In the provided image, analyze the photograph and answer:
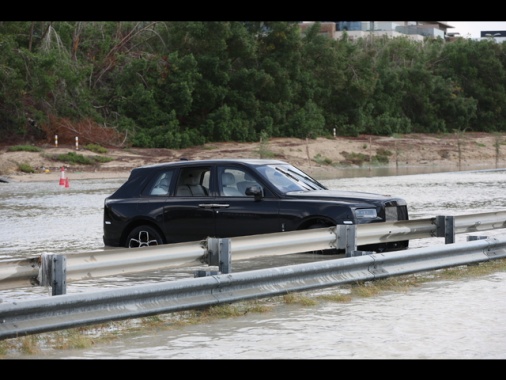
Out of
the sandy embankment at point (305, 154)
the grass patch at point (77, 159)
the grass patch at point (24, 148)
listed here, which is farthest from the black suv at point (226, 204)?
the grass patch at point (24, 148)

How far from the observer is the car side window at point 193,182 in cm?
1547

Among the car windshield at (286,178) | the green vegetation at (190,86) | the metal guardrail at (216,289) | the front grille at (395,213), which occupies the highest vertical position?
the green vegetation at (190,86)

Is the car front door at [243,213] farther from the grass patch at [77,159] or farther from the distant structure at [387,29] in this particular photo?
the distant structure at [387,29]

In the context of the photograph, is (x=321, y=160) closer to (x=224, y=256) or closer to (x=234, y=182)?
(x=234, y=182)

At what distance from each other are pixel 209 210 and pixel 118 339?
5.89m

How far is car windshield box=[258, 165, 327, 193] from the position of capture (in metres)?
15.3

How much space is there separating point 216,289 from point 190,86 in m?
53.4

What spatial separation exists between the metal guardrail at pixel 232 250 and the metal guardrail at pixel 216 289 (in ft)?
2.41

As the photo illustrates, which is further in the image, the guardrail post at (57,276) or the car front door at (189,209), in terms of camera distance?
the car front door at (189,209)

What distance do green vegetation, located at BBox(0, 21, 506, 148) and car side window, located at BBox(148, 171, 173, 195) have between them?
130 ft

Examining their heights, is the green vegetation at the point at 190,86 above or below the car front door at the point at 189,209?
above

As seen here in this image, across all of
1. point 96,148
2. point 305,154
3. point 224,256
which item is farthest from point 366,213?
point 305,154

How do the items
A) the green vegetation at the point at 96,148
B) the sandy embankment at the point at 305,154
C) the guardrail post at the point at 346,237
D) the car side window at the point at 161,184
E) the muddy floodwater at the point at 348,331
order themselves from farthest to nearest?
the green vegetation at the point at 96,148 → the sandy embankment at the point at 305,154 → the car side window at the point at 161,184 → the guardrail post at the point at 346,237 → the muddy floodwater at the point at 348,331

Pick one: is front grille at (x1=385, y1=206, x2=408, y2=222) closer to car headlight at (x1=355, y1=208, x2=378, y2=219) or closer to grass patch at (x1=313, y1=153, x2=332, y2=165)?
car headlight at (x1=355, y1=208, x2=378, y2=219)
